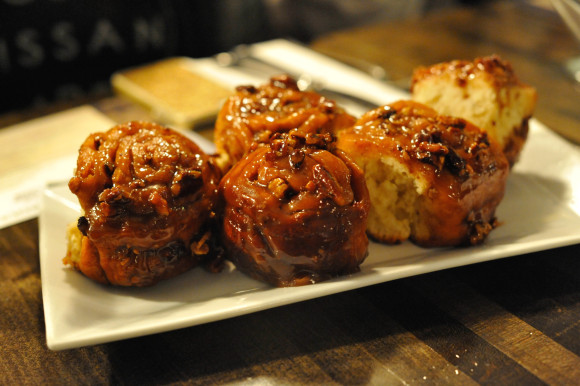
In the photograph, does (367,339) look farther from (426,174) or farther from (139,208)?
(139,208)

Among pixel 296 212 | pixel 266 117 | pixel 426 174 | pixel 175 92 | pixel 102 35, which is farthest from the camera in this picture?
pixel 102 35

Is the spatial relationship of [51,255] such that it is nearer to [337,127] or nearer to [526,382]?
[337,127]

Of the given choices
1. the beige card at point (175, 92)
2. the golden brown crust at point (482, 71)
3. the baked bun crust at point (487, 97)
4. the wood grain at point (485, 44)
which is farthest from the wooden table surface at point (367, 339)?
the wood grain at point (485, 44)

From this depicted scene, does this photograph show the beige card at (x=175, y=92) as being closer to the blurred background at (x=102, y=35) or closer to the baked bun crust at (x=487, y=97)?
the blurred background at (x=102, y=35)

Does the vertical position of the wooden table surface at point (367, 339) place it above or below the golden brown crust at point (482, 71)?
below

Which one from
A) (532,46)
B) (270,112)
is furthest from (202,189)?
(532,46)

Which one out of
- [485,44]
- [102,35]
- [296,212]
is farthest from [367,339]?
[102,35]
